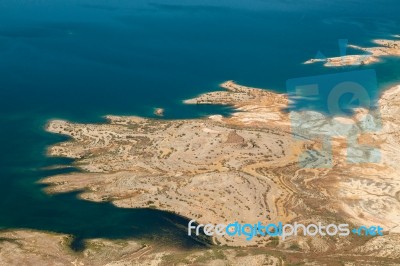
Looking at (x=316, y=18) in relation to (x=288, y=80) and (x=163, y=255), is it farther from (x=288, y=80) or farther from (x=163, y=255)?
(x=163, y=255)

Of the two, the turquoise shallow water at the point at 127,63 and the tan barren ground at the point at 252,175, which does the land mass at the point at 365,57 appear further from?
the tan barren ground at the point at 252,175

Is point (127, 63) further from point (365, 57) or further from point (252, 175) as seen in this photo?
point (252, 175)

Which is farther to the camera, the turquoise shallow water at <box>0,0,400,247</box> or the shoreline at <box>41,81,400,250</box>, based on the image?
the shoreline at <box>41,81,400,250</box>

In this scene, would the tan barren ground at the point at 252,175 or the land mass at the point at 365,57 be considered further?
the land mass at the point at 365,57

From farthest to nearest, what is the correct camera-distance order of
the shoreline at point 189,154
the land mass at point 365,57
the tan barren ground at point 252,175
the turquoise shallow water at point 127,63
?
the land mass at point 365,57 → the shoreline at point 189,154 → the turquoise shallow water at point 127,63 → the tan barren ground at point 252,175

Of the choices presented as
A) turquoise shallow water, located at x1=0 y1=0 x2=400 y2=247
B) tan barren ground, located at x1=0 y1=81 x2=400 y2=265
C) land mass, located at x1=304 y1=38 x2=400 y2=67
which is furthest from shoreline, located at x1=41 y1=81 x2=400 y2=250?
land mass, located at x1=304 y1=38 x2=400 y2=67

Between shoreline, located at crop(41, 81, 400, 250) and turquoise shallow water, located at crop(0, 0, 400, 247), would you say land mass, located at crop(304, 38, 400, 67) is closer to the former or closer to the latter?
turquoise shallow water, located at crop(0, 0, 400, 247)

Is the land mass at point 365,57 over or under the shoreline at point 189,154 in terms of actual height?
over

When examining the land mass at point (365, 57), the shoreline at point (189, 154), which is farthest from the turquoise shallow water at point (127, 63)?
the land mass at point (365, 57)
